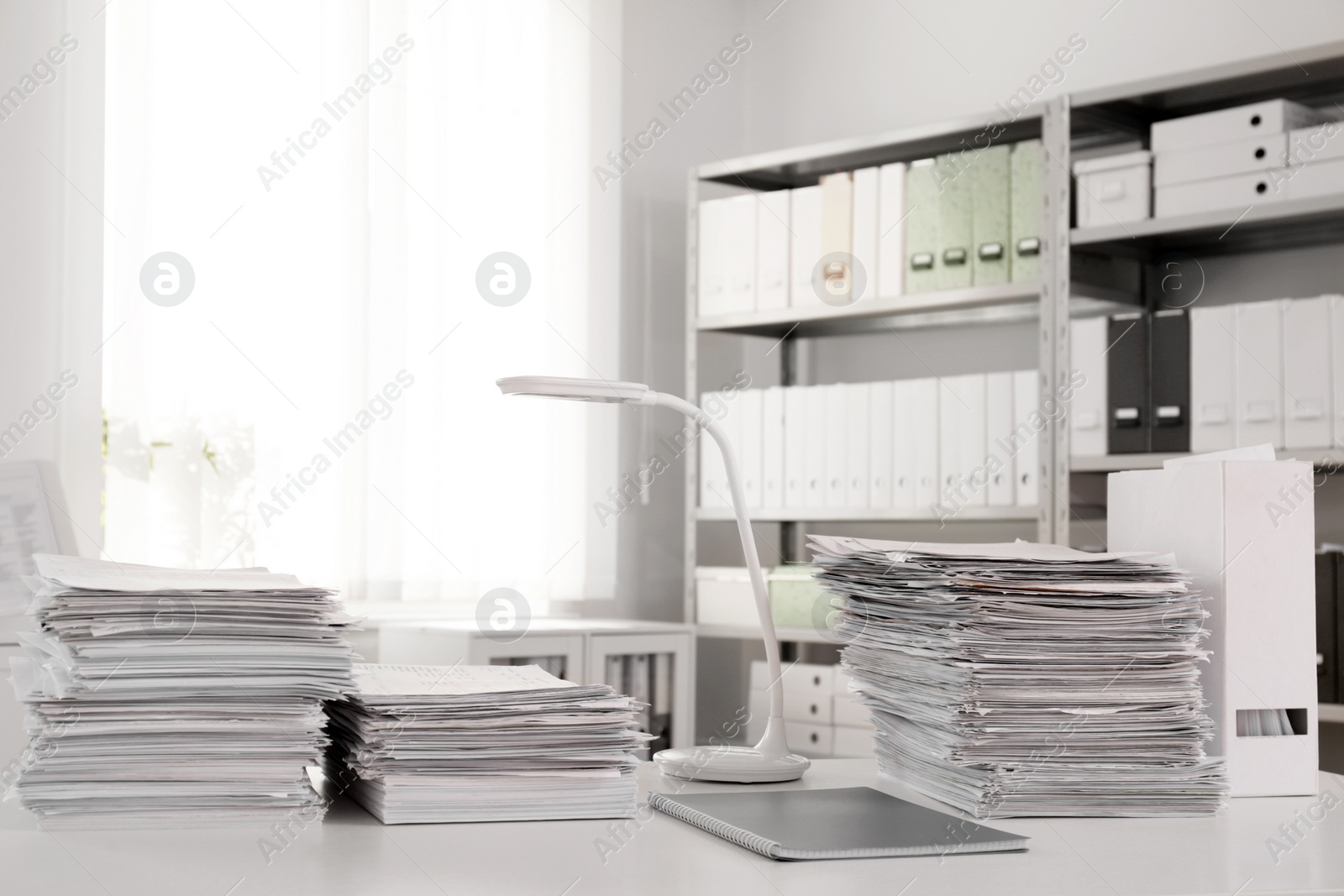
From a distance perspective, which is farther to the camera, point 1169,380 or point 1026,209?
point 1026,209

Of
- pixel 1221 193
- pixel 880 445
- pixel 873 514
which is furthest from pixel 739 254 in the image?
pixel 1221 193

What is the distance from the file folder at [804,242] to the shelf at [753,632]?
0.83 m

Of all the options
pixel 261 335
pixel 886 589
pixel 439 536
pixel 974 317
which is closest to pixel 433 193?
pixel 261 335

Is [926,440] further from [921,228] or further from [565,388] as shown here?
[565,388]

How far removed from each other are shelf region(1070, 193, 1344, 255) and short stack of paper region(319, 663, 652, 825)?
1946 millimetres

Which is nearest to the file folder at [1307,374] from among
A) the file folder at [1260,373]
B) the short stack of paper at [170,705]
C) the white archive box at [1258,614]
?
the file folder at [1260,373]

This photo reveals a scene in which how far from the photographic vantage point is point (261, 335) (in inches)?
120

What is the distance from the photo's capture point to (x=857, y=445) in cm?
323

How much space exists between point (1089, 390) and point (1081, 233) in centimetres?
35

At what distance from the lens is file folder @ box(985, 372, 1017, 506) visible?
9.68 feet

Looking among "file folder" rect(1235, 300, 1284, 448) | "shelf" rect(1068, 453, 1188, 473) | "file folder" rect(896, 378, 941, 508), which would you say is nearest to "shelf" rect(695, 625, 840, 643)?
"file folder" rect(896, 378, 941, 508)

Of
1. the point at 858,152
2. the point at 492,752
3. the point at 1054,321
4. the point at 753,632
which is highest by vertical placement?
the point at 858,152

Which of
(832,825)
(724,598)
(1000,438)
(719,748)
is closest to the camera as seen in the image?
(832,825)

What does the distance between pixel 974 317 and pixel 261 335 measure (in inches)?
71.5
